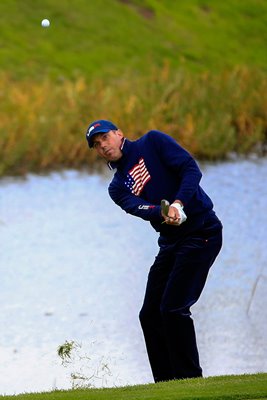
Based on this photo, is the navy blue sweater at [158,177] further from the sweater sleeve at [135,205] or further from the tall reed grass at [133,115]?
the tall reed grass at [133,115]

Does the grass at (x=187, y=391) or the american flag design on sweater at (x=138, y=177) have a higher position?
the american flag design on sweater at (x=138, y=177)

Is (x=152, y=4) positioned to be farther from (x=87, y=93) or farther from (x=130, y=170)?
(x=130, y=170)

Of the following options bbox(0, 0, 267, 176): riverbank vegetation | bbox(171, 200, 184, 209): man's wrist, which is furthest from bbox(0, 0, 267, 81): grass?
bbox(171, 200, 184, 209): man's wrist

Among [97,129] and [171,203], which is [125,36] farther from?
[171,203]

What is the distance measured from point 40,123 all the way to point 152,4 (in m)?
20.8

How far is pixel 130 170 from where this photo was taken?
→ 8.04 metres

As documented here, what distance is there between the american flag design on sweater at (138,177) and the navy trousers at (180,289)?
386 millimetres

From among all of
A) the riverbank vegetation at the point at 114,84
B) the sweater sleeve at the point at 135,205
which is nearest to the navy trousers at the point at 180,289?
the sweater sleeve at the point at 135,205

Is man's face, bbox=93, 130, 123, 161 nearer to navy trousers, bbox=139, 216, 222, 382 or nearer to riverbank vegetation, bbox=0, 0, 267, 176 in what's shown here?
navy trousers, bbox=139, 216, 222, 382

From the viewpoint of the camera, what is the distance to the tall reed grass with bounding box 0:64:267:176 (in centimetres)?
2603

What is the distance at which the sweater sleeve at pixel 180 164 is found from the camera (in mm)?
7820

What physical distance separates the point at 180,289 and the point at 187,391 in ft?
2.89

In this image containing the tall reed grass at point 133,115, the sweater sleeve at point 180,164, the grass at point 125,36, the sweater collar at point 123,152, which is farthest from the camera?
the grass at point 125,36

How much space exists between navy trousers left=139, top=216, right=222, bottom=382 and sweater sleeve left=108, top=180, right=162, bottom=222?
1.01 ft
